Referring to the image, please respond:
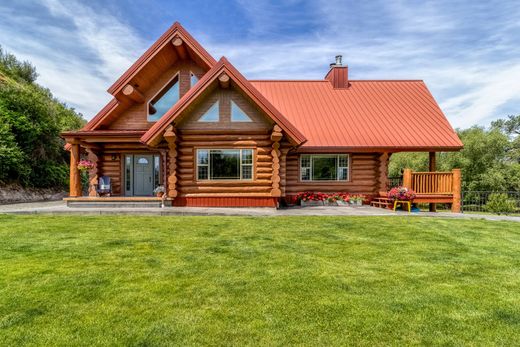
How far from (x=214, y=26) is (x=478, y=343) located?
16786 mm

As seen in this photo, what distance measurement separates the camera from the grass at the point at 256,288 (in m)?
3.00

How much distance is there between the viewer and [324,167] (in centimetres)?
1543

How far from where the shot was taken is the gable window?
15125 millimetres

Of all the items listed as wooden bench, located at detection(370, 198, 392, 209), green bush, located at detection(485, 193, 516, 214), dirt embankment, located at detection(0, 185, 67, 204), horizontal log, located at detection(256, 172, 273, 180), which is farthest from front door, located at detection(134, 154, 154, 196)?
green bush, located at detection(485, 193, 516, 214)

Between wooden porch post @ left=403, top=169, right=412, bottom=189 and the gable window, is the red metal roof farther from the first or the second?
the gable window

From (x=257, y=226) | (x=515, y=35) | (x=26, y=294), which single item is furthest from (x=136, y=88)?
(x=515, y=35)

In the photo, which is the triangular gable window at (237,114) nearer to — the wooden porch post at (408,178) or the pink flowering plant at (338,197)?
the pink flowering plant at (338,197)

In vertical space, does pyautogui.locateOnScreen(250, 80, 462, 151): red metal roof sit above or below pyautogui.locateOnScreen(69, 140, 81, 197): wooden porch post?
above

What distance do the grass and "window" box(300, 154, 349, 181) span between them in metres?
7.64

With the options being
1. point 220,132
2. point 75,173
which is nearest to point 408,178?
point 220,132

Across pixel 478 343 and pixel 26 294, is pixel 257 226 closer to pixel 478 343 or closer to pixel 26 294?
pixel 26 294

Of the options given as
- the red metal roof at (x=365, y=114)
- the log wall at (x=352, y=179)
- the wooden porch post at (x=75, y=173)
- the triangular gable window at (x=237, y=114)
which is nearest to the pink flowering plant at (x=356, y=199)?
the log wall at (x=352, y=179)

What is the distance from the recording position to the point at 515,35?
1416 centimetres

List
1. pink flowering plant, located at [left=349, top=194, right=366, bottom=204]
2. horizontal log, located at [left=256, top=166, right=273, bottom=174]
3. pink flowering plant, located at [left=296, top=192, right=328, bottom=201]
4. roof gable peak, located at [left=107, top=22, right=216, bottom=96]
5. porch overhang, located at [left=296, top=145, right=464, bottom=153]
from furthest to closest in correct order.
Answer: pink flowering plant, located at [left=349, top=194, right=366, bottom=204]
pink flowering plant, located at [left=296, top=192, right=328, bottom=201]
porch overhang, located at [left=296, top=145, right=464, bottom=153]
roof gable peak, located at [left=107, top=22, right=216, bottom=96]
horizontal log, located at [left=256, top=166, right=273, bottom=174]
